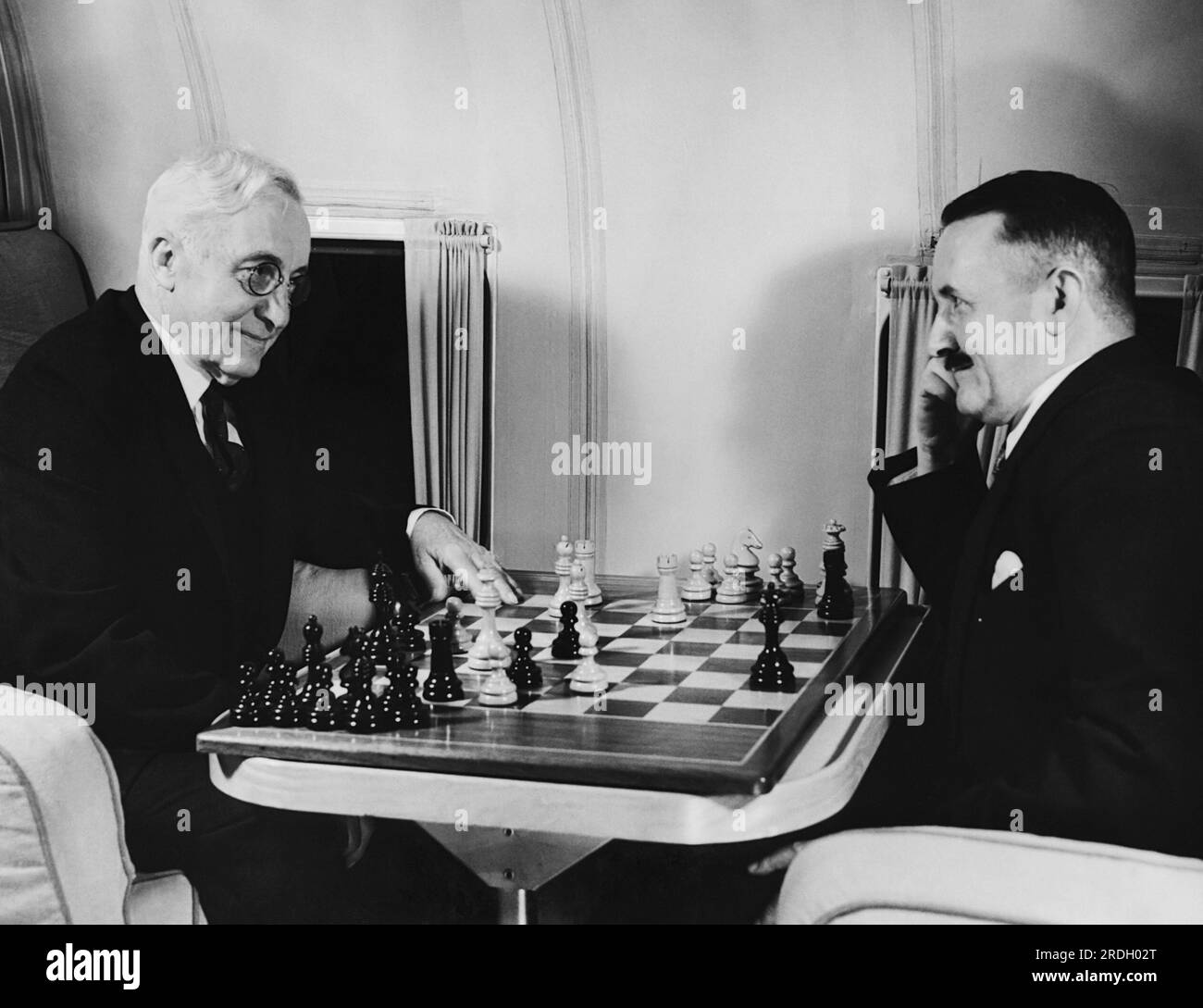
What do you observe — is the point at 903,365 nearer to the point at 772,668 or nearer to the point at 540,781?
the point at 772,668

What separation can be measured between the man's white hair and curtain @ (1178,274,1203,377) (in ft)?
7.78

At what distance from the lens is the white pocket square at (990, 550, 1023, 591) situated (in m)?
2.59

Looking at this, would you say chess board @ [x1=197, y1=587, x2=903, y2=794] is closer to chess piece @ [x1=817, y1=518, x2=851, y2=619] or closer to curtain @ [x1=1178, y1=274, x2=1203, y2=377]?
chess piece @ [x1=817, y1=518, x2=851, y2=619]

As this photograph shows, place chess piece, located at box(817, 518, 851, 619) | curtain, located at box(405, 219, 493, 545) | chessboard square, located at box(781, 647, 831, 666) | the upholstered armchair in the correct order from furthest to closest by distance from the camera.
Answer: curtain, located at box(405, 219, 493, 545)
chess piece, located at box(817, 518, 851, 619)
chessboard square, located at box(781, 647, 831, 666)
the upholstered armchair

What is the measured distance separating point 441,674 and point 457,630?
547mm

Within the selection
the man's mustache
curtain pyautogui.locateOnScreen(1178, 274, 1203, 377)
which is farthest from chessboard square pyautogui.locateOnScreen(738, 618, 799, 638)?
curtain pyautogui.locateOnScreen(1178, 274, 1203, 377)

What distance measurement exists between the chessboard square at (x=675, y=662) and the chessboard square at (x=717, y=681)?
0.06m

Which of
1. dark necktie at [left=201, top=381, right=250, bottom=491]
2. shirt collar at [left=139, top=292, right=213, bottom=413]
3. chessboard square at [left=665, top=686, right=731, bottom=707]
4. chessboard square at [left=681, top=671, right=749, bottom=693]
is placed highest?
shirt collar at [left=139, top=292, right=213, bottom=413]

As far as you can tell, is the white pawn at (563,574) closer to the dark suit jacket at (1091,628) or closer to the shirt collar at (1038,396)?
the dark suit jacket at (1091,628)
